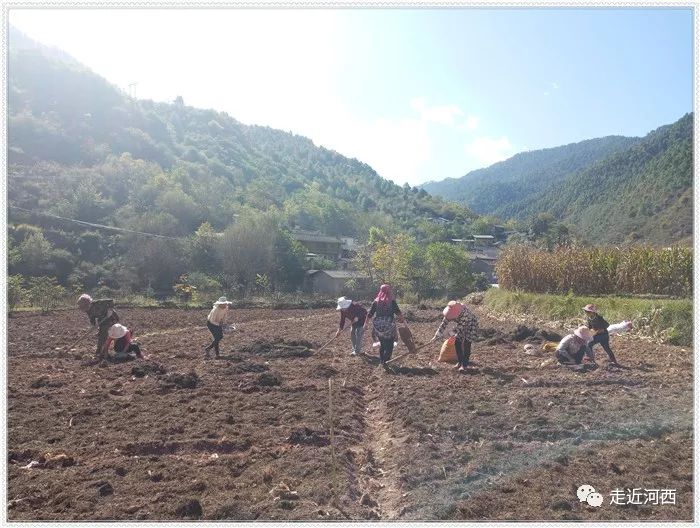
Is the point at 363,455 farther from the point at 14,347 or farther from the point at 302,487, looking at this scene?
the point at 14,347

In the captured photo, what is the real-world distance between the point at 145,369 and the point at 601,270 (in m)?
15.5

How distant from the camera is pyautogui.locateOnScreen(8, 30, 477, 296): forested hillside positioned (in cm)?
4200

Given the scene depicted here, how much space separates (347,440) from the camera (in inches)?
257

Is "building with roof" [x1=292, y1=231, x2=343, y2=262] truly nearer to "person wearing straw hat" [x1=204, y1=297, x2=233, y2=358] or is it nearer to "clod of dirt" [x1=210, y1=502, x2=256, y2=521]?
"person wearing straw hat" [x1=204, y1=297, x2=233, y2=358]

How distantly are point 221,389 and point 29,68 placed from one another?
121 m

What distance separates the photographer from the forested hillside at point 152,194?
42000 mm

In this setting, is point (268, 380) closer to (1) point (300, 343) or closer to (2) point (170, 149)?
(1) point (300, 343)

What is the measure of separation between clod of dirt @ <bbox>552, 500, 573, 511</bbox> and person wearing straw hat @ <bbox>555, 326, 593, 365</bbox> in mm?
5947

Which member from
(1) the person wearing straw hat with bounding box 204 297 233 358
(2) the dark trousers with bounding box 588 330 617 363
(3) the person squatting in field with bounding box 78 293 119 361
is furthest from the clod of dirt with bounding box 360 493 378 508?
(3) the person squatting in field with bounding box 78 293 119 361

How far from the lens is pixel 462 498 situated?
4.65m

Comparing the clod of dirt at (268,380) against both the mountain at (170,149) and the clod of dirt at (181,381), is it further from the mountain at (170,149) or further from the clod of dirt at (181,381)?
the mountain at (170,149)

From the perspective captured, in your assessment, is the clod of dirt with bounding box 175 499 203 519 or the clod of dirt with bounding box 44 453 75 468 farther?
the clod of dirt with bounding box 44 453 75 468

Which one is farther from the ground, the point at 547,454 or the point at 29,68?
the point at 29,68

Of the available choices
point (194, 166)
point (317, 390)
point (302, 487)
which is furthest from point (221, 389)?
point (194, 166)
